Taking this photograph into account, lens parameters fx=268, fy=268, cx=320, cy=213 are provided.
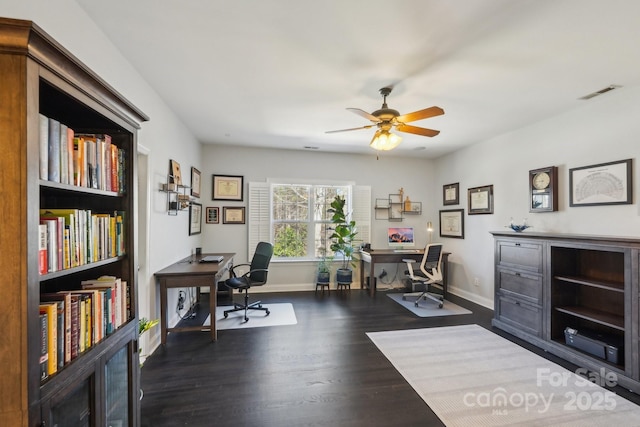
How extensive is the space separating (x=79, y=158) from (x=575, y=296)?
4349mm

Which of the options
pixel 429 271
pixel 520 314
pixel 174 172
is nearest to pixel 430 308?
pixel 429 271

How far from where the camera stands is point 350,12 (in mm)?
1662

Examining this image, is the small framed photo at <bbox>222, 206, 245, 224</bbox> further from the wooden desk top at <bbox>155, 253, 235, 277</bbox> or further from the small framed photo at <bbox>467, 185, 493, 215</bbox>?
the small framed photo at <bbox>467, 185, 493, 215</bbox>

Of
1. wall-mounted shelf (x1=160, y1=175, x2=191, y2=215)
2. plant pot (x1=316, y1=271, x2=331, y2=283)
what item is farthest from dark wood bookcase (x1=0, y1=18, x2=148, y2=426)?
plant pot (x1=316, y1=271, x2=331, y2=283)

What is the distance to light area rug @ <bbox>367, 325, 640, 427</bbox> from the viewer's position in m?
1.89

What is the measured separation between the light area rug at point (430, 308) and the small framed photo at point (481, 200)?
158cm

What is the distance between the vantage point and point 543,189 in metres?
3.40

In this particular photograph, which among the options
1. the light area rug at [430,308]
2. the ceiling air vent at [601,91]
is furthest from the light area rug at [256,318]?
the ceiling air vent at [601,91]

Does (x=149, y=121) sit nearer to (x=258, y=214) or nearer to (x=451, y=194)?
(x=258, y=214)

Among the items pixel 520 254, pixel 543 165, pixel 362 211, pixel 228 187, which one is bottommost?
pixel 520 254

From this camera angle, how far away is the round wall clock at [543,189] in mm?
3277

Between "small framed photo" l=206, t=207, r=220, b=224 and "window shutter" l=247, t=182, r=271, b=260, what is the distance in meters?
0.54

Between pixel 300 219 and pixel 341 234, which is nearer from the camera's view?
pixel 341 234

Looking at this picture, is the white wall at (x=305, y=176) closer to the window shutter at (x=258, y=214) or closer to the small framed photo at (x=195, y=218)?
the window shutter at (x=258, y=214)
